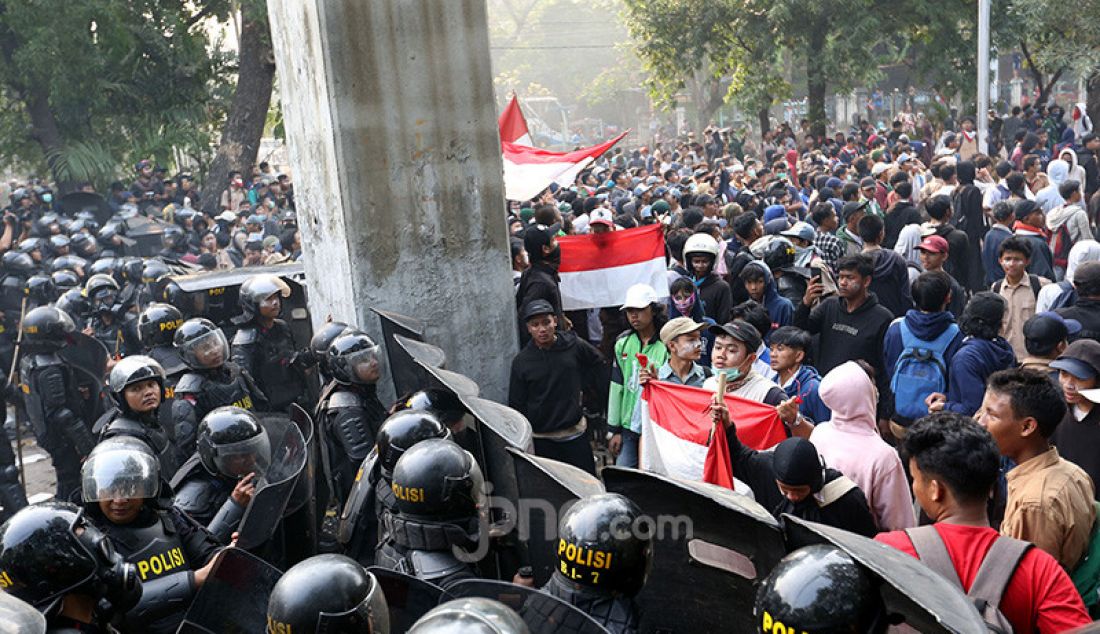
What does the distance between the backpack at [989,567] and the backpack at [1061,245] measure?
26.6 feet

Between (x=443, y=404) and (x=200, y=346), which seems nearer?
(x=443, y=404)

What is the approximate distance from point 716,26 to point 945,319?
58.6 feet

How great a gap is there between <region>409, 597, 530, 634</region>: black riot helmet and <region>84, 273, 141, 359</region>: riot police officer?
743 cm

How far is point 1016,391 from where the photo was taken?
3656 mm

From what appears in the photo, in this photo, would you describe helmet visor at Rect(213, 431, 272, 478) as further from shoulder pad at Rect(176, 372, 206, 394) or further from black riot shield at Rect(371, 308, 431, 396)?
shoulder pad at Rect(176, 372, 206, 394)

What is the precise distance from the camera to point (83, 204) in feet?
64.0

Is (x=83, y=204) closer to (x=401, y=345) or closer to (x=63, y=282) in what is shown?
(x=63, y=282)

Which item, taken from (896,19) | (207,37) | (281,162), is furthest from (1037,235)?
(281,162)

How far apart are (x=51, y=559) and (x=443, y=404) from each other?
215 cm

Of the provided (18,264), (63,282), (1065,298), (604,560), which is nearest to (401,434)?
(604,560)

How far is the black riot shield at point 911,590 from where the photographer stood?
7.30 ft

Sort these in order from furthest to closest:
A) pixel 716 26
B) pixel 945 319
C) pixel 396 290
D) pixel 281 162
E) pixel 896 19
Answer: pixel 281 162, pixel 716 26, pixel 896 19, pixel 396 290, pixel 945 319

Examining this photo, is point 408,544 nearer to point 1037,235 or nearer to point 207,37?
point 1037,235

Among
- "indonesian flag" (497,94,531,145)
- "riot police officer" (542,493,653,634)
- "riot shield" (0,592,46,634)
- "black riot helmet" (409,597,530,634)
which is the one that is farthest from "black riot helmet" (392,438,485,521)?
"indonesian flag" (497,94,531,145)
